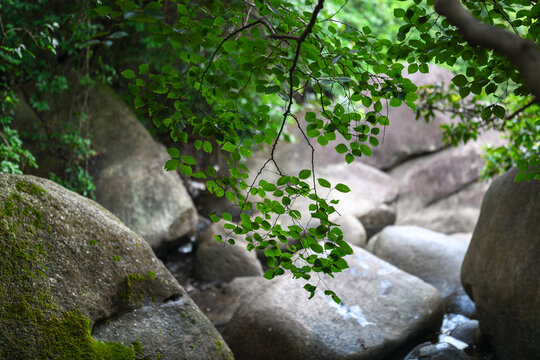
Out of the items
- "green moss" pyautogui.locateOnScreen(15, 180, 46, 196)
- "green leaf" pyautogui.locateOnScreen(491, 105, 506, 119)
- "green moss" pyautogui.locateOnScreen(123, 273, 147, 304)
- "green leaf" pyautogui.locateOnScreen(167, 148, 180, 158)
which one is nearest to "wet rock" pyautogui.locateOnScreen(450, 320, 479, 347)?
"green leaf" pyautogui.locateOnScreen(491, 105, 506, 119)

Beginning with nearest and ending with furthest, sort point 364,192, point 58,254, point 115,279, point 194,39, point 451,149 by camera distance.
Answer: point 194,39 < point 58,254 < point 115,279 < point 364,192 < point 451,149

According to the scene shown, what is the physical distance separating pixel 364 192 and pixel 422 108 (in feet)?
13.7

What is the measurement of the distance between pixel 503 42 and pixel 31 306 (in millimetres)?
2461

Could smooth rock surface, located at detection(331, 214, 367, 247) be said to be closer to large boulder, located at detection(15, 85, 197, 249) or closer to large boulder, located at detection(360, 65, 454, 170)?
large boulder, located at detection(15, 85, 197, 249)

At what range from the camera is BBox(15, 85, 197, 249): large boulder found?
→ 5.99 m

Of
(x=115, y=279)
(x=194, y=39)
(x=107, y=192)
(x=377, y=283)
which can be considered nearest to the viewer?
(x=194, y=39)

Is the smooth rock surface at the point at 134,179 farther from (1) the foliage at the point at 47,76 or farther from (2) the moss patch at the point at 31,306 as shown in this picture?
(2) the moss patch at the point at 31,306

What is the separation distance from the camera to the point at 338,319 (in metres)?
4.36

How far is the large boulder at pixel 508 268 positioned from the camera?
12.4 feet

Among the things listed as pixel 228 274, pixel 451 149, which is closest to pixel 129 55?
pixel 228 274

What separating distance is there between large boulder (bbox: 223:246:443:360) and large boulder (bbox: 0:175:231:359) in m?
1.12

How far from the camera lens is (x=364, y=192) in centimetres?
904

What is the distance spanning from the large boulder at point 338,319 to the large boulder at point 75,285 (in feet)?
3.66

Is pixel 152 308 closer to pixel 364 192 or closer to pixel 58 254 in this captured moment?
pixel 58 254
